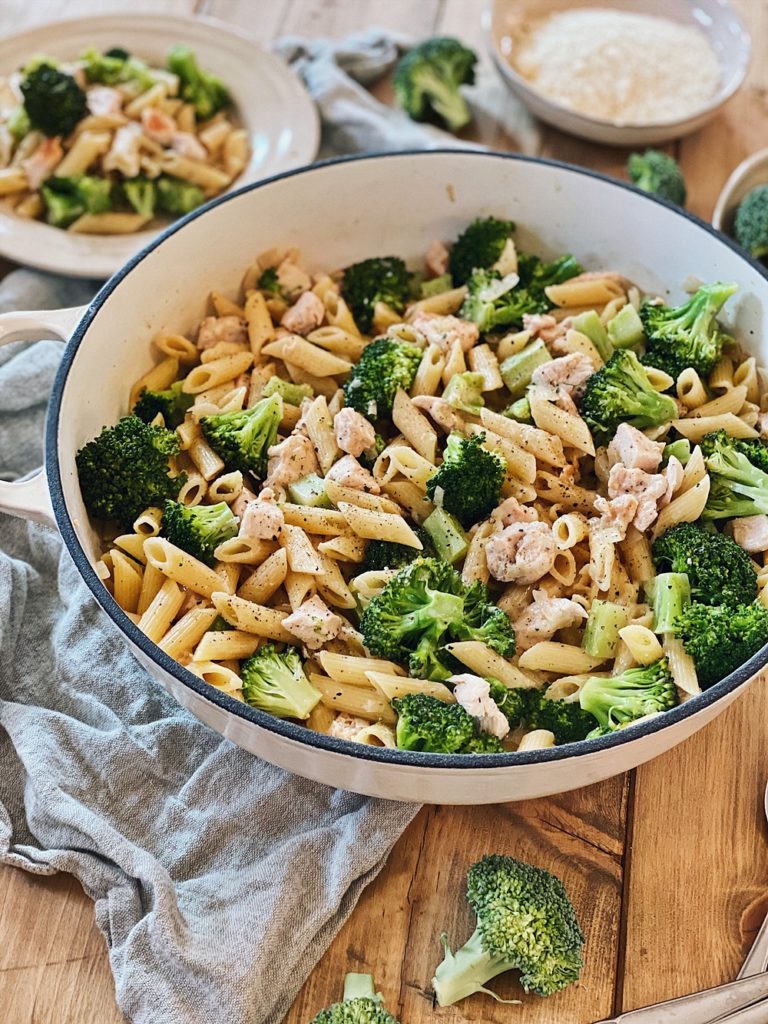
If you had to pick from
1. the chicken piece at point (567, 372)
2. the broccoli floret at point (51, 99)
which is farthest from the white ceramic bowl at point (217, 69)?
the chicken piece at point (567, 372)

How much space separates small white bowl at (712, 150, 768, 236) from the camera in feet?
11.0

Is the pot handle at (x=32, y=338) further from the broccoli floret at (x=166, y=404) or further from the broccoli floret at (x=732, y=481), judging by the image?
the broccoli floret at (x=732, y=481)

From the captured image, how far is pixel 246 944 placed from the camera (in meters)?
2.05

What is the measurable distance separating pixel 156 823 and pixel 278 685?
1.32 feet

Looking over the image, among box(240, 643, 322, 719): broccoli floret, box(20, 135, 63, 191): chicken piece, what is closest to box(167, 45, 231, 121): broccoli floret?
box(20, 135, 63, 191): chicken piece

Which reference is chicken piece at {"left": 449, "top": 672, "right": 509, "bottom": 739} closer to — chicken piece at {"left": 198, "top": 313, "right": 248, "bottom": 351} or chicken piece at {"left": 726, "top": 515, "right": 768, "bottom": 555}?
chicken piece at {"left": 726, "top": 515, "right": 768, "bottom": 555}

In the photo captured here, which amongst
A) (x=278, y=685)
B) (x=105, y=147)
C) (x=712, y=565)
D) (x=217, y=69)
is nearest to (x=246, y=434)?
(x=278, y=685)

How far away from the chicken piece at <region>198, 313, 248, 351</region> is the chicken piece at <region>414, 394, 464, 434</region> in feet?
1.80

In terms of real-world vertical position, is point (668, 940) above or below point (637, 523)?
below

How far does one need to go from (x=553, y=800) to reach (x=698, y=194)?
7.20 ft

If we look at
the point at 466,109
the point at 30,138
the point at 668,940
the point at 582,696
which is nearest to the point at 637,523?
the point at 582,696

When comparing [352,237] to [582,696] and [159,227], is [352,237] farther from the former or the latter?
[582,696]

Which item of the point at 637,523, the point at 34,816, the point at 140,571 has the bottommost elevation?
the point at 34,816

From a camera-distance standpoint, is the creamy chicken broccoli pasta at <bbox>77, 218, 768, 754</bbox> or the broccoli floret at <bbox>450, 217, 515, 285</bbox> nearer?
the creamy chicken broccoli pasta at <bbox>77, 218, 768, 754</bbox>
